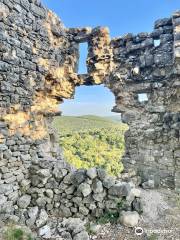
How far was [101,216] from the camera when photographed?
6.23 m

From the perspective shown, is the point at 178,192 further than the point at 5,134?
Yes

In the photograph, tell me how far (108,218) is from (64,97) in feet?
13.7

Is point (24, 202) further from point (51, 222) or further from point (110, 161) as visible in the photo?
point (110, 161)

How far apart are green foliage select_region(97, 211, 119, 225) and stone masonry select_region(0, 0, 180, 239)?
21cm

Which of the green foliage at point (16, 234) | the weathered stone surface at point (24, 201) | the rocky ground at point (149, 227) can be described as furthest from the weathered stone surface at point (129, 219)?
the weathered stone surface at point (24, 201)

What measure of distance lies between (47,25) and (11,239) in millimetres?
5445

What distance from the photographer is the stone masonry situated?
6465 mm

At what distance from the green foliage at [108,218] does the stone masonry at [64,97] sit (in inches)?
8.2

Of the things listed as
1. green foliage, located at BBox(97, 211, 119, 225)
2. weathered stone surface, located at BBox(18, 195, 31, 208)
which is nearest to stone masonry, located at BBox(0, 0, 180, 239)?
weathered stone surface, located at BBox(18, 195, 31, 208)

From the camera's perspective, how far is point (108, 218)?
6.16 metres

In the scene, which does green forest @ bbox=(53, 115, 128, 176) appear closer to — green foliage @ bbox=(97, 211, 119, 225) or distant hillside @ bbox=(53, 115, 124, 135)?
distant hillside @ bbox=(53, 115, 124, 135)

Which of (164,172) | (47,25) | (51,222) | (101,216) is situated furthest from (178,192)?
(47,25)

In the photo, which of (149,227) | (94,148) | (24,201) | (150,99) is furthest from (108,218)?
(94,148)

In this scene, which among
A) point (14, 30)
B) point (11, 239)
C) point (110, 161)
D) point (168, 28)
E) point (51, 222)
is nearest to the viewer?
point (11, 239)
